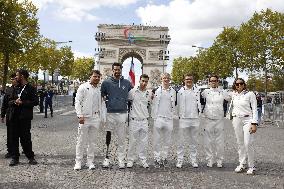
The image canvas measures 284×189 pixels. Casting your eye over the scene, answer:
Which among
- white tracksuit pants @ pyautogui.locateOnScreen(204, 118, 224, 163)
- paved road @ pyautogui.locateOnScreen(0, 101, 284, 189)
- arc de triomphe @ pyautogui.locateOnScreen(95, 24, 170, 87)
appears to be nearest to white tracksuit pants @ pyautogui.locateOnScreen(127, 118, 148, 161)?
paved road @ pyautogui.locateOnScreen(0, 101, 284, 189)

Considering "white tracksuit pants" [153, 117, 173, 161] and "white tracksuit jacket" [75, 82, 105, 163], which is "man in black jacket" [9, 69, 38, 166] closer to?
"white tracksuit jacket" [75, 82, 105, 163]

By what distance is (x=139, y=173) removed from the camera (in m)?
8.28

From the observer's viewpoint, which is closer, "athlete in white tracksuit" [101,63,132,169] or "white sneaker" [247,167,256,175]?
"white sneaker" [247,167,256,175]

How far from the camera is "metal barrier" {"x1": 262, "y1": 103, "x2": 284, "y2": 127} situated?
23.6 meters

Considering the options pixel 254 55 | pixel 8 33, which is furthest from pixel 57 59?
pixel 8 33

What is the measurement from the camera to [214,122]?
30.4 ft

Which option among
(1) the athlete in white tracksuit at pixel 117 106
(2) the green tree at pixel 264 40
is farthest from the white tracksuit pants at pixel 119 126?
(2) the green tree at pixel 264 40

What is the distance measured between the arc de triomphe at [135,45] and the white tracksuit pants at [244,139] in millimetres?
67891

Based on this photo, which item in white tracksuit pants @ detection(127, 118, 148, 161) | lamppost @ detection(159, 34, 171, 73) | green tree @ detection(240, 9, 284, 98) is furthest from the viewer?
lamppost @ detection(159, 34, 171, 73)

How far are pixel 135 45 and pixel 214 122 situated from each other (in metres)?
70.5

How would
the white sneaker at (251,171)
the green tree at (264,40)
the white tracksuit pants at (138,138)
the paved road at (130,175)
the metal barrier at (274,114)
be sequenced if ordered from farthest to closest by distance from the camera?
the green tree at (264,40), the metal barrier at (274,114), the white tracksuit pants at (138,138), the white sneaker at (251,171), the paved road at (130,175)

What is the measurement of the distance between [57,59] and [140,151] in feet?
181

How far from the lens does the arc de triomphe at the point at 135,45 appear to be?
77625 mm

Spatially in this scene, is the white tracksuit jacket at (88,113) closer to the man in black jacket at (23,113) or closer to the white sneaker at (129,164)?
the white sneaker at (129,164)
